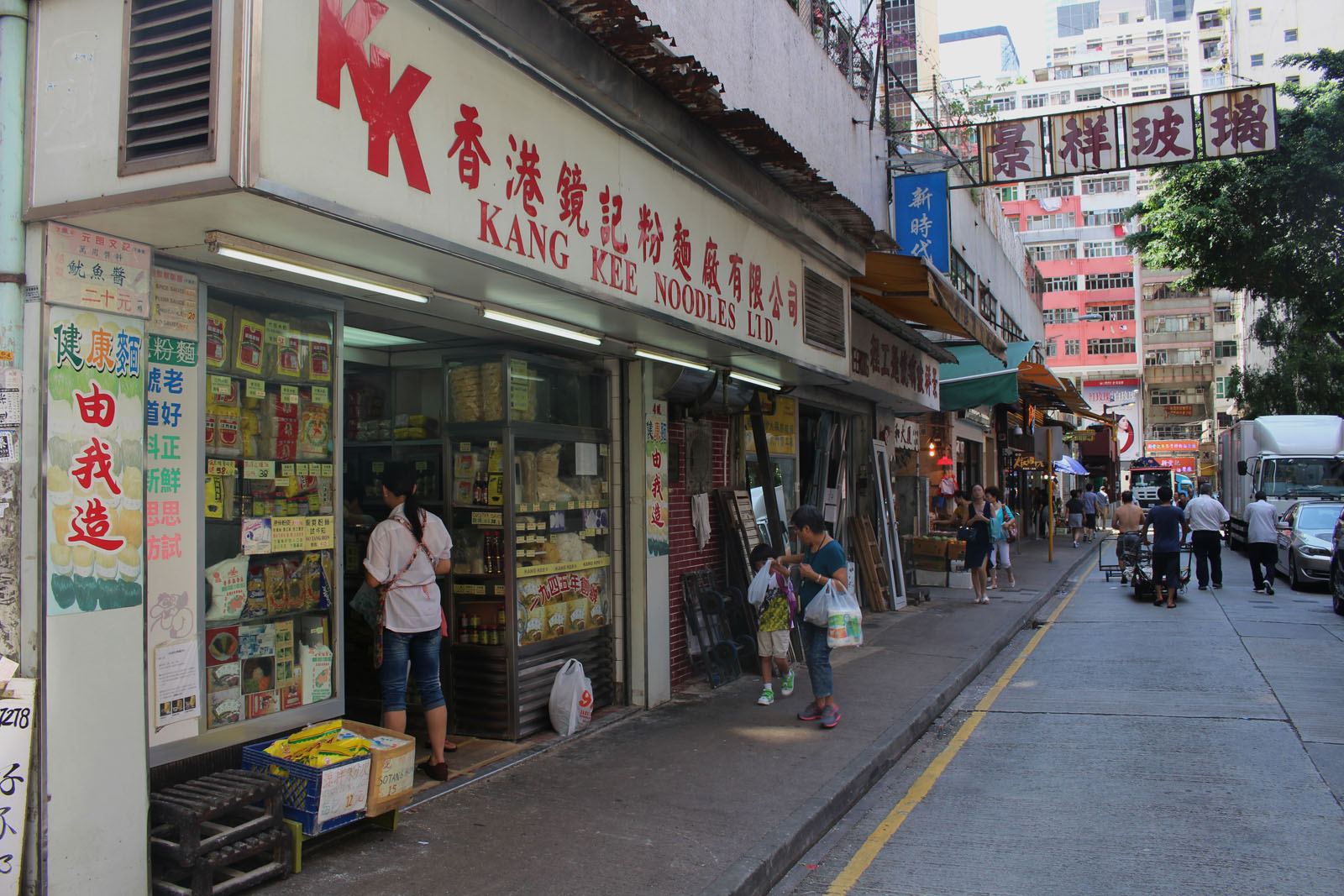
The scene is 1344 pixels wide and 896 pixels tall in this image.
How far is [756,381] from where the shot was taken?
9.47 m

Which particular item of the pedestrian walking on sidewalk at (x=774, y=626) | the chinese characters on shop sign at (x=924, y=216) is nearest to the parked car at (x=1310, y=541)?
the chinese characters on shop sign at (x=924, y=216)

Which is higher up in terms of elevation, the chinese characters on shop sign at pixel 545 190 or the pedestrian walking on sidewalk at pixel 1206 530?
the chinese characters on shop sign at pixel 545 190

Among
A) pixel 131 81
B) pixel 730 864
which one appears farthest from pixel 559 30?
pixel 730 864

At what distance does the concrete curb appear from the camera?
14.6ft

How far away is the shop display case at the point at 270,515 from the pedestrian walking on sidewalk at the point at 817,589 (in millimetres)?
3590

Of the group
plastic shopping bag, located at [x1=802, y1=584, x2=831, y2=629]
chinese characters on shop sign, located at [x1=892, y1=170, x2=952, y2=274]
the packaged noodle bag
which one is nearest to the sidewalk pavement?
plastic shopping bag, located at [x1=802, y1=584, x2=831, y2=629]

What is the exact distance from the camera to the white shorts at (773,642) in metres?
7.96

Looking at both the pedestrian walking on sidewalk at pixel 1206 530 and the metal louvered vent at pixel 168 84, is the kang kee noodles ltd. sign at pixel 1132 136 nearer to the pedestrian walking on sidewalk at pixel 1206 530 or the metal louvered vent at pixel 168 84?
the pedestrian walking on sidewalk at pixel 1206 530

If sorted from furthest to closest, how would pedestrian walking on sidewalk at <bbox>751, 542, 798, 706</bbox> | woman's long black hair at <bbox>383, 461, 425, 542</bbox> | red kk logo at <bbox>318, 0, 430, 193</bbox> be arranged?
pedestrian walking on sidewalk at <bbox>751, 542, 798, 706</bbox>, woman's long black hair at <bbox>383, 461, 425, 542</bbox>, red kk logo at <bbox>318, 0, 430, 193</bbox>

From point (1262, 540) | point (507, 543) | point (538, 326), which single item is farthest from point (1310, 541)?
point (538, 326)

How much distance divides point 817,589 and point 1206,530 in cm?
1166

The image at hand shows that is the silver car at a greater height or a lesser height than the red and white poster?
lesser

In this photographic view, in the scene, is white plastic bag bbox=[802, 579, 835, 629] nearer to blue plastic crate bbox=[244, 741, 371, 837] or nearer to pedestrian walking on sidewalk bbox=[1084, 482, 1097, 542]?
blue plastic crate bbox=[244, 741, 371, 837]

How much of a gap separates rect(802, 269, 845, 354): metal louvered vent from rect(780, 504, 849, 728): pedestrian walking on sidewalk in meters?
2.59
